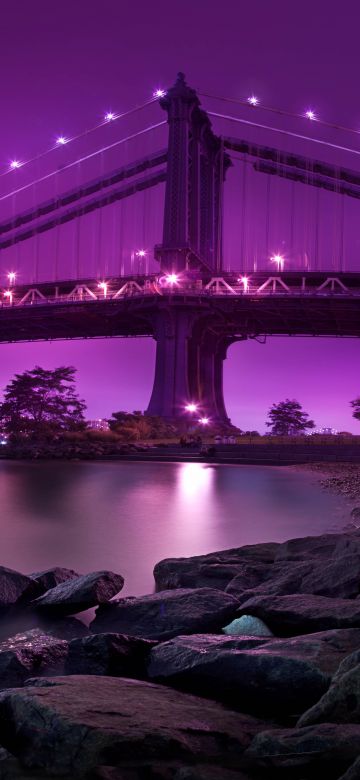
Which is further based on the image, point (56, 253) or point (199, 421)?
point (56, 253)

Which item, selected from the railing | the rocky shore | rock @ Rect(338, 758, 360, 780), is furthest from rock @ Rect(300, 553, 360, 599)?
the railing

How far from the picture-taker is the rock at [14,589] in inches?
215

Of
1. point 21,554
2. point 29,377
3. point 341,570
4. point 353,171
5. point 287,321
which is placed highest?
point 353,171

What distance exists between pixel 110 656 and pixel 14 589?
197cm

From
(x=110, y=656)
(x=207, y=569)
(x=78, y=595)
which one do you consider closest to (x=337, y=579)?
(x=207, y=569)

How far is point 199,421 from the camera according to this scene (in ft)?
162

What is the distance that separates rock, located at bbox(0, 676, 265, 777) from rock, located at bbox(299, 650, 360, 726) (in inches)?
15.5

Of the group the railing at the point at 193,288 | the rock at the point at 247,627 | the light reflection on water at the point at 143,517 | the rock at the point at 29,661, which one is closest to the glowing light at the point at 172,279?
the railing at the point at 193,288

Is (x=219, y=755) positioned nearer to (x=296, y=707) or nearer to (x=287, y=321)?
(x=296, y=707)

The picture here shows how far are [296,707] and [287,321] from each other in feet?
184

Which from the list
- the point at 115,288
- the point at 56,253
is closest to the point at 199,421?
the point at 115,288

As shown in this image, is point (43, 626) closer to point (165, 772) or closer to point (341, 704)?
point (165, 772)

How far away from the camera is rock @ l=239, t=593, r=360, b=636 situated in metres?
3.99

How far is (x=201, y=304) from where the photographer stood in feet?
166
